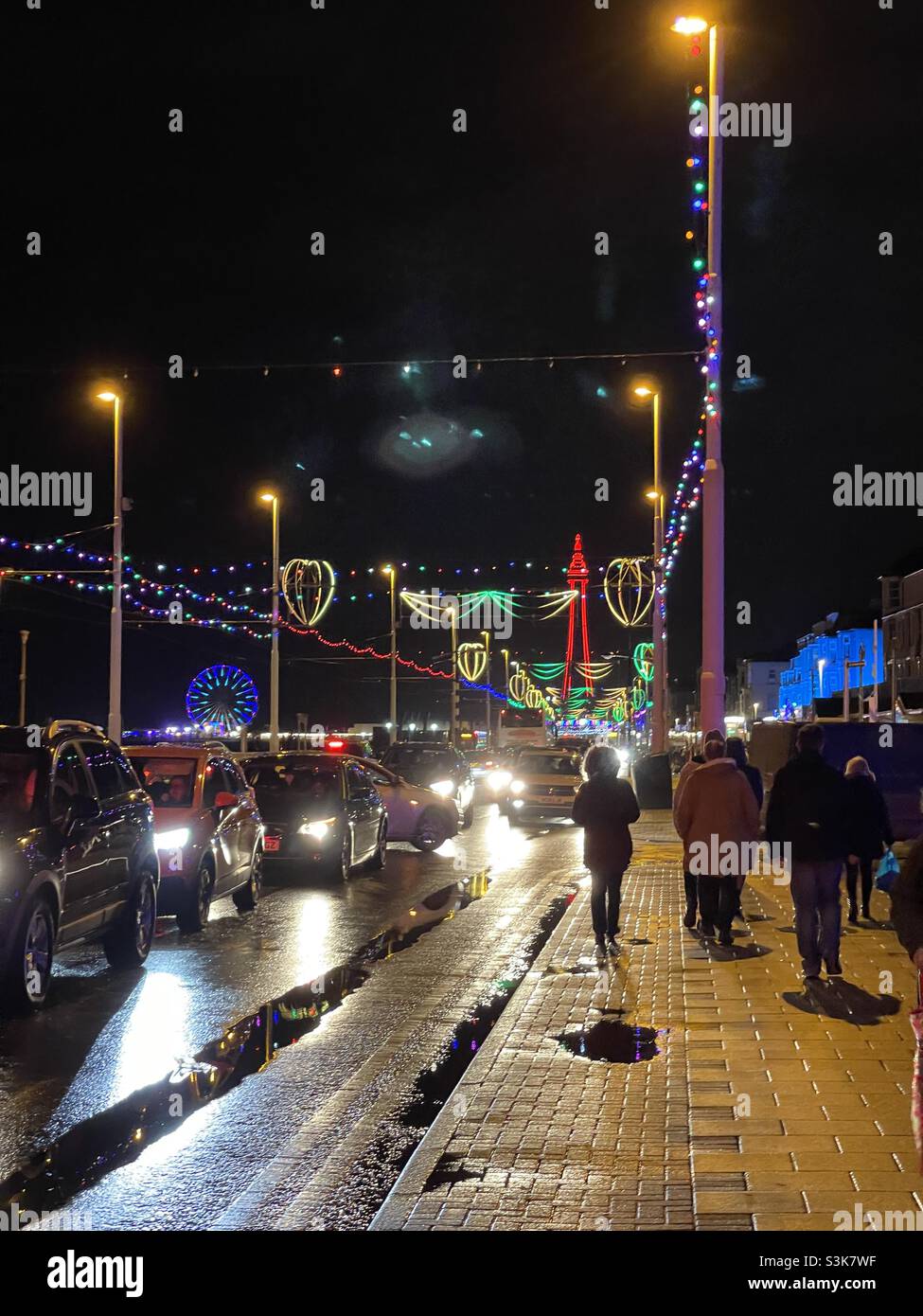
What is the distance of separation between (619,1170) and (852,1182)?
0.87 metres

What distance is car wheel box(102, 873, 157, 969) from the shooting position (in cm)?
1103

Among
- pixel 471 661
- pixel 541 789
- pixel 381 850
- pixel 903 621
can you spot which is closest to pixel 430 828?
pixel 381 850

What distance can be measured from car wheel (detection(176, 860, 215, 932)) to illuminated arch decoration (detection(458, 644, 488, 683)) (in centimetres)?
5295

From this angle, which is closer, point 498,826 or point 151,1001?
point 151,1001

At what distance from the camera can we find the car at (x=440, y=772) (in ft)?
92.1

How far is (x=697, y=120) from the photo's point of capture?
55.1ft

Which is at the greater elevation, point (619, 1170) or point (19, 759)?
point (19, 759)

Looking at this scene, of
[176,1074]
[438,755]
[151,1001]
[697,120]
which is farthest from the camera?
[438,755]

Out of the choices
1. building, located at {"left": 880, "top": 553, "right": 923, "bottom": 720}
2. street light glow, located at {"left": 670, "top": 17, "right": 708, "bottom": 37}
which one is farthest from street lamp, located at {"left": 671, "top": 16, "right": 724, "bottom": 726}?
building, located at {"left": 880, "top": 553, "right": 923, "bottom": 720}

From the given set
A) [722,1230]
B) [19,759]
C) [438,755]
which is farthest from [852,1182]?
[438,755]

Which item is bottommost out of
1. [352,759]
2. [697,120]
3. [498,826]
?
[498,826]

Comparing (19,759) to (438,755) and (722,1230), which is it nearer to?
(722,1230)

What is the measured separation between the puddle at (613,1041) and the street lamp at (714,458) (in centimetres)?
907
